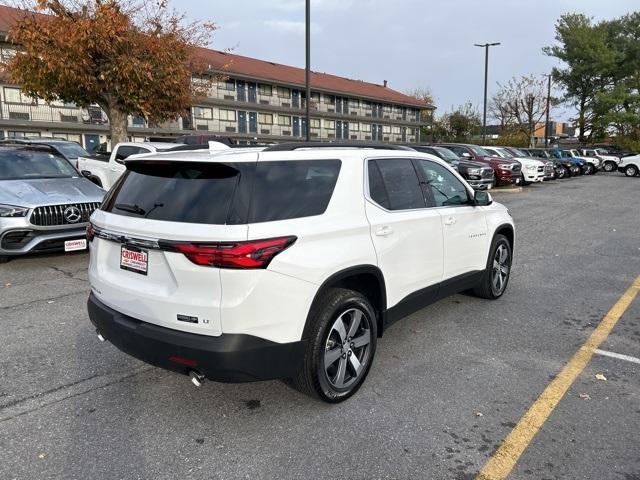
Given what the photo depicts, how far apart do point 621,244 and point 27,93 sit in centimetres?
1540

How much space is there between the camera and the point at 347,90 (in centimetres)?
5162

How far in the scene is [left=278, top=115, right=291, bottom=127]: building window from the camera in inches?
1890

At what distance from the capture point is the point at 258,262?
2699 millimetres

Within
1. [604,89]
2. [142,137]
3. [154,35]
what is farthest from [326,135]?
[154,35]

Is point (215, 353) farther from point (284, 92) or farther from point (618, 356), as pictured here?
point (284, 92)

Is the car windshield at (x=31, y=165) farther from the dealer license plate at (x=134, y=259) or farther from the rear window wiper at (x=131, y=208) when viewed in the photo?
the dealer license plate at (x=134, y=259)

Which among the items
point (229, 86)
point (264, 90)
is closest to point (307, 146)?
point (229, 86)

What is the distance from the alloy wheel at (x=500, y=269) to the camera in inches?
215

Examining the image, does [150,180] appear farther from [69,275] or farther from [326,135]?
[326,135]

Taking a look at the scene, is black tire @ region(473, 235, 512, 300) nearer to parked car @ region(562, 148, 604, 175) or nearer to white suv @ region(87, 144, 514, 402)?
white suv @ region(87, 144, 514, 402)

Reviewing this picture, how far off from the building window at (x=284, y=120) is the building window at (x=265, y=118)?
1.16m

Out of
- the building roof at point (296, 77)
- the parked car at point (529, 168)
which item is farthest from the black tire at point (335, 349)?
the building roof at point (296, 77)

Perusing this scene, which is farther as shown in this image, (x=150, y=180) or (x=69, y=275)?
(x=69, y=275)

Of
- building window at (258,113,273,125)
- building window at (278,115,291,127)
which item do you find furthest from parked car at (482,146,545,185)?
building window at (278,115,291,127)
